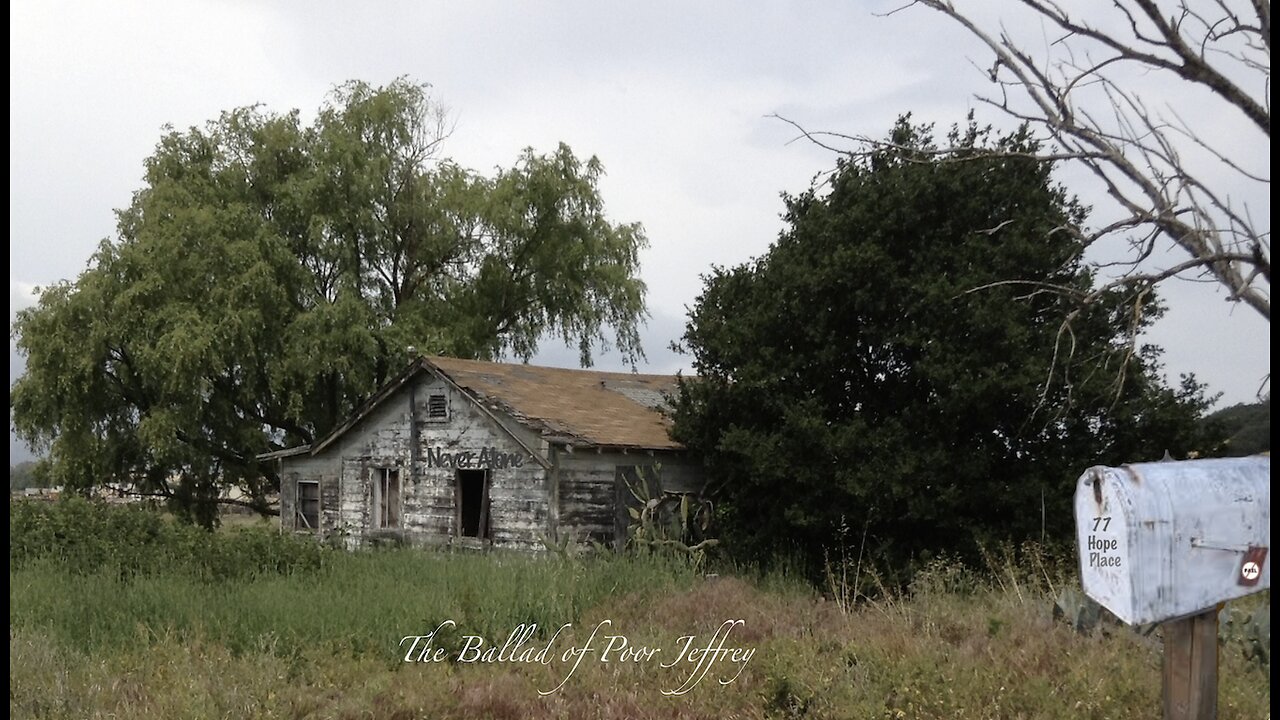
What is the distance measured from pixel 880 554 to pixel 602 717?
26.7 ft

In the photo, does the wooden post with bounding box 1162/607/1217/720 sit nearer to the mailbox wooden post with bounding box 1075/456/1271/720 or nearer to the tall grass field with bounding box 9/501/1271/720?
the mailbox wooden post with bounding box 1075/456/1271/720

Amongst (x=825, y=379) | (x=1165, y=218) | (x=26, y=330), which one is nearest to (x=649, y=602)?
(x=825, y=379)

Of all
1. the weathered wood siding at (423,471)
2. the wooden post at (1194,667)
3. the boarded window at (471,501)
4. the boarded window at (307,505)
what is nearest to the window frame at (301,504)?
the boarded window at (307,505)

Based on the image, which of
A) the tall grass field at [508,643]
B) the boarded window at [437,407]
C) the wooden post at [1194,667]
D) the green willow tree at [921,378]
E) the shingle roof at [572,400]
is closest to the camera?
the wooden post at [1194,667]

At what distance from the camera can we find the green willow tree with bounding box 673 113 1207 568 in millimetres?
14469

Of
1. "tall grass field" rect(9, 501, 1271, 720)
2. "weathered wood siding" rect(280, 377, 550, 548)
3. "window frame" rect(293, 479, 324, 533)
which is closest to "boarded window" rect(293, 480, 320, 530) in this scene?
"window frame" rect(293, 479, 324, 533)

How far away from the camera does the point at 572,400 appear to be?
66.2 ft

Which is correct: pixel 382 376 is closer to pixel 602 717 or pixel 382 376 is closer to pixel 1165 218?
pixel 602 717

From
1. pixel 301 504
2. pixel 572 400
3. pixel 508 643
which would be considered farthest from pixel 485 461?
pixel 508 643

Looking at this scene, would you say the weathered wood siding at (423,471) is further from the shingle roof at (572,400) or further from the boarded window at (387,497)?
the shingle roof at (572,400)

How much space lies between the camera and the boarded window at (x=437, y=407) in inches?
757

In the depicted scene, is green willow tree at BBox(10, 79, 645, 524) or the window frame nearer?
the window frame

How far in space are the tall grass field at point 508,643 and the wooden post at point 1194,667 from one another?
4.41 feet

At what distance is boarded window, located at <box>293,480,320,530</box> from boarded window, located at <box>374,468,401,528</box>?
1.90 m
